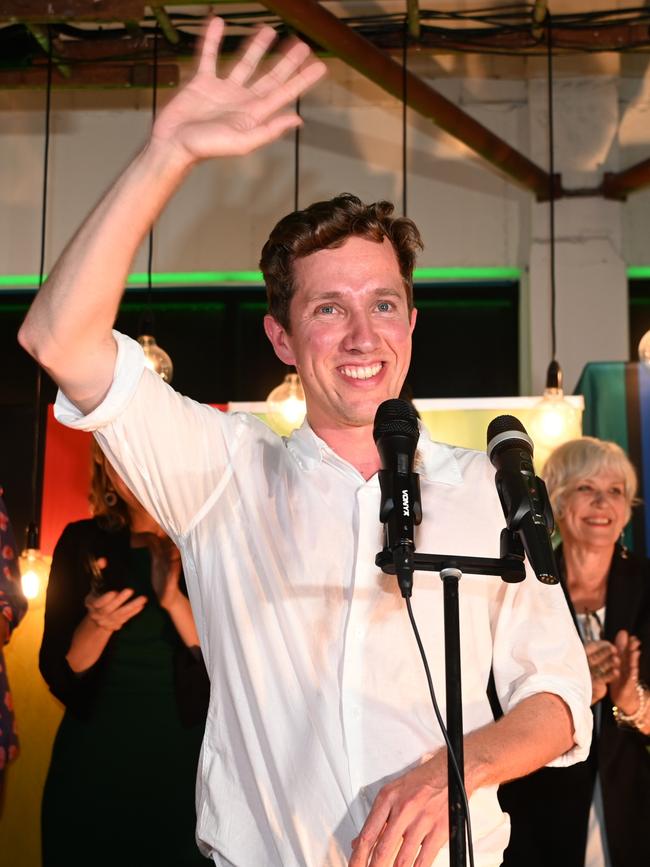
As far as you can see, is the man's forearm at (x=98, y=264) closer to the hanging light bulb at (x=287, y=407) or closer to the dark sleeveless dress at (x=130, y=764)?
the dark sleeveless dress at (x=130, y=764)

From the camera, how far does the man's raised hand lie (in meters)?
1.59

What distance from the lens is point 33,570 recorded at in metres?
4.23

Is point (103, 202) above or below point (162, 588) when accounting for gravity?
above

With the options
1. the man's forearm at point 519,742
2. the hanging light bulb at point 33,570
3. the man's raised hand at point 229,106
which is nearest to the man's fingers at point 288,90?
the man's raised hand at point 229,106

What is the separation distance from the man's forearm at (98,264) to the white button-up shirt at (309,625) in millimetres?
111

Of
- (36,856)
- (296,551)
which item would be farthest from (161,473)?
(36,856)

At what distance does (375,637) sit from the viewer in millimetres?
1836

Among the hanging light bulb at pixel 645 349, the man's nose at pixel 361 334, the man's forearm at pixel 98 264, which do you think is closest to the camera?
the man's forearm at pixel 98 264

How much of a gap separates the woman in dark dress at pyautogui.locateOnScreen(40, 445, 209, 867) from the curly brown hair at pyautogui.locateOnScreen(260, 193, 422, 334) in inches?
63.3

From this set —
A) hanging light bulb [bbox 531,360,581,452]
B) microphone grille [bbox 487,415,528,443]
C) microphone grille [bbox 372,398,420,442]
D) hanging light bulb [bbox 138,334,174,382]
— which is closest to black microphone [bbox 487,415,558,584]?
microphone grille [bbox 487,415,528,443]

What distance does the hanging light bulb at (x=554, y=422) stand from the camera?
14.0 ft

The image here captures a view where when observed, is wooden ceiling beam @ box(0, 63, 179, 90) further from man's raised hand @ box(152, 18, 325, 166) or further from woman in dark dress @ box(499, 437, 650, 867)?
man's raised hand @ box(152, 18, 325, 166)

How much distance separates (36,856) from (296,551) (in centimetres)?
258

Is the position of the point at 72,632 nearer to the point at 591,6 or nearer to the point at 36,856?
the point at 36,856
